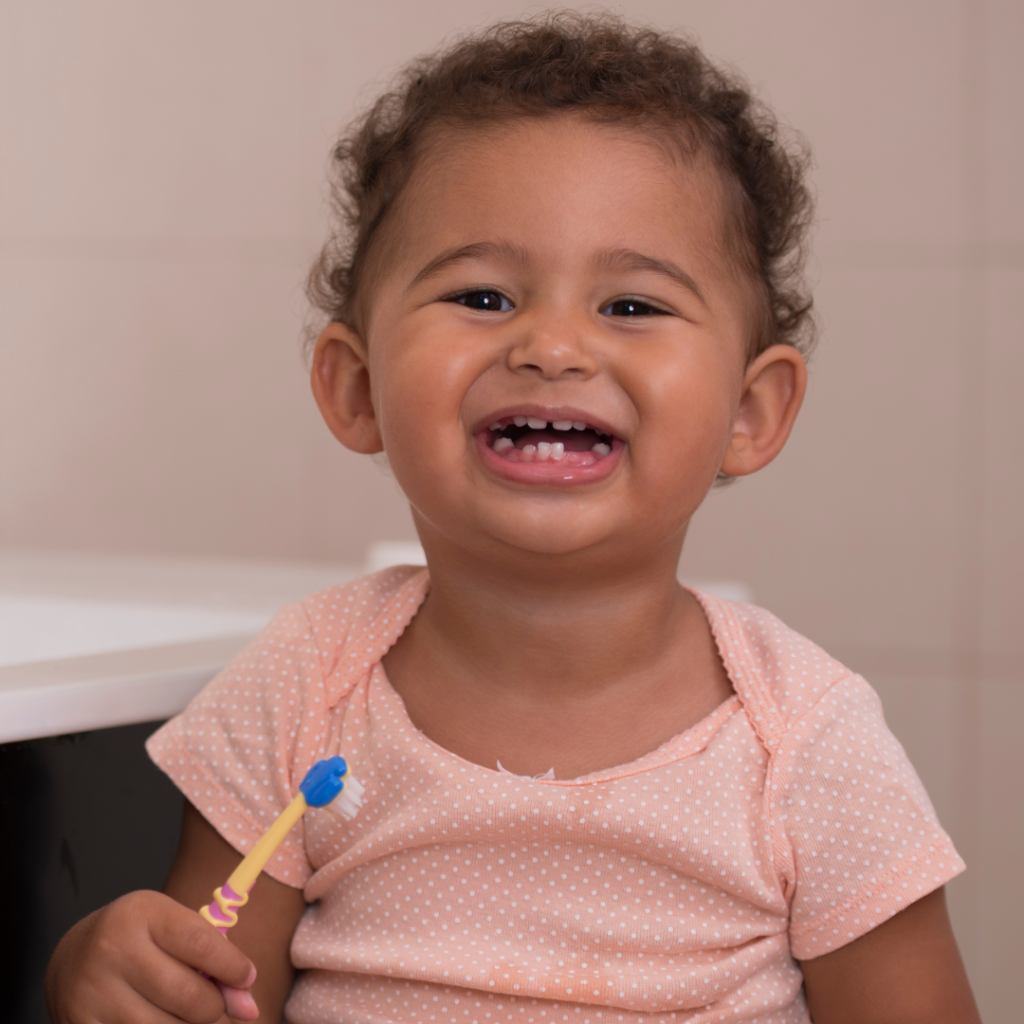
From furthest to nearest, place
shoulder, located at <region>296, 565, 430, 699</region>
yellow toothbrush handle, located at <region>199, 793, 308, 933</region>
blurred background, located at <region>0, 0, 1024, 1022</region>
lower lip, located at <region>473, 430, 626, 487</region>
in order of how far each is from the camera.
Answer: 1. blurred background, located at <region>0, 0, 1024, 1022</region>
2. shoulder, located at <region>296, 565, 430, 699</region>
3. lower lip, located at <region>473, 430, 626, 487</region>
4. yellow toothbrush handle, located at <region>199, 793, 308, 933</region>

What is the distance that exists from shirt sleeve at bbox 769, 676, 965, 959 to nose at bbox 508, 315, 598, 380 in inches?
9.7

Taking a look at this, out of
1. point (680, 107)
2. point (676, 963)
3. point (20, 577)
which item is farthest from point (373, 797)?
point (20, 577)

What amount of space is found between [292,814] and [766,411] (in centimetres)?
40

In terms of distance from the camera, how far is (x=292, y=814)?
55cm

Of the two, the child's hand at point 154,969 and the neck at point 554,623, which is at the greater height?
the neck at point 554,623

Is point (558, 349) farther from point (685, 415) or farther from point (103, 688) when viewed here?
point (103, 688)

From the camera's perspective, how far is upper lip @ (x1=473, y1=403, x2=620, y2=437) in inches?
24.9

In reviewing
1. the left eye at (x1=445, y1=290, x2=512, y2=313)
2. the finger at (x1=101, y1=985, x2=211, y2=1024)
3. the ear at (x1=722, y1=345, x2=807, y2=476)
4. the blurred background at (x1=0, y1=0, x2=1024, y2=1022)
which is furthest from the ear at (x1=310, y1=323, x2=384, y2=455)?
the blurred background at (x1=0, y1=0, x2=1024, y2=1022)

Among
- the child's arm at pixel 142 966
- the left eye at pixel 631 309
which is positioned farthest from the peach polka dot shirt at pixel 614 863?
the left eye at pixel 631 309

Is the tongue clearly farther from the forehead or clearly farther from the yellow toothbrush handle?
the yellow toothbrush handle

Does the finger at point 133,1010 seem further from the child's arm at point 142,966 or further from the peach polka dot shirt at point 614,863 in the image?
the peach polka dot shirt at point 614,863

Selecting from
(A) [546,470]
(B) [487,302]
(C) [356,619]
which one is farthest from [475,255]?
(C) [356,619]

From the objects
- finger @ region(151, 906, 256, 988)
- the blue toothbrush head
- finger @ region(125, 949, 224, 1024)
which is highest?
the blue toothbrush head

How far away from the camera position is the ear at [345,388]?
2.54 feet
